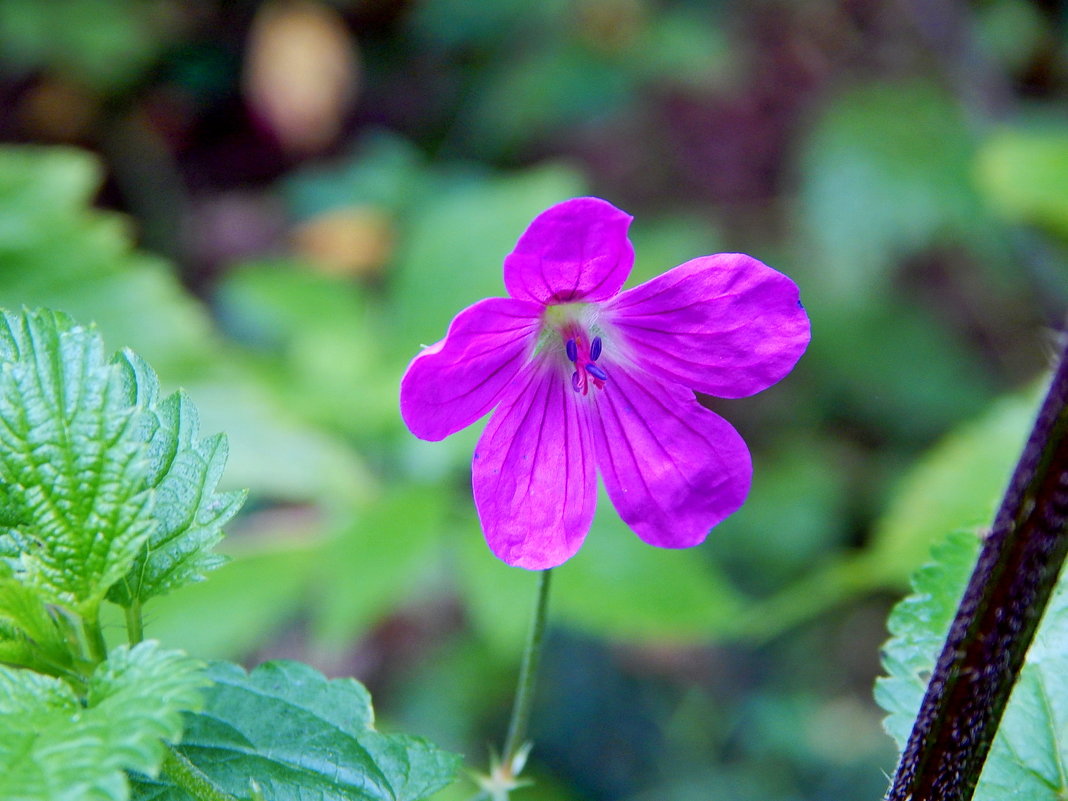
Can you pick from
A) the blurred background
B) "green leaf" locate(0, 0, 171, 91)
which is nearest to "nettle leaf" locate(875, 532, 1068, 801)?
the blurred background

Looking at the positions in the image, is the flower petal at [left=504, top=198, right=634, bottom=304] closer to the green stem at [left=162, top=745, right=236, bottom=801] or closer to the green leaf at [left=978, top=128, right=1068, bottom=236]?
the green stem at [left=162, top=745, right=236, bottom=801]

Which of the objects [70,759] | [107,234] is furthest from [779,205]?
[70,759]

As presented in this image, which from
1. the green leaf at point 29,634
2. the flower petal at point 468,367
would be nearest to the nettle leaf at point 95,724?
the green leaf at point 29,634

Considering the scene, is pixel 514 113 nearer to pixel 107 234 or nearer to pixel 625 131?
pixel 625 131

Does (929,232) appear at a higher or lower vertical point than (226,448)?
higher

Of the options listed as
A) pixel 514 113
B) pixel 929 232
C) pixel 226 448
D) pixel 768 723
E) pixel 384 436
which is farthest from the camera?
pixel 514 113

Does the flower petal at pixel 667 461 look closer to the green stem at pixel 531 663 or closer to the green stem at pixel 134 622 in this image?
the green stem at pixel 531 663
